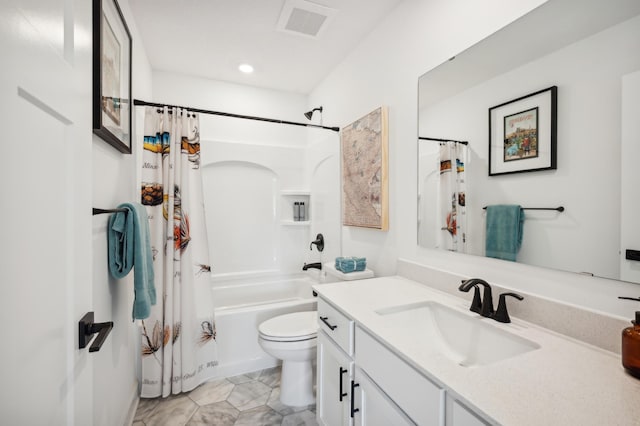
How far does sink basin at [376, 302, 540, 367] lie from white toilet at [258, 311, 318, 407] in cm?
78

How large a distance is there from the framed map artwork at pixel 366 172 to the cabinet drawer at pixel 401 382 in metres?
Result: 0.95

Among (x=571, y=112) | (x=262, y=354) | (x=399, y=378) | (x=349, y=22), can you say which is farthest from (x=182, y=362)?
(x=349, y=22)

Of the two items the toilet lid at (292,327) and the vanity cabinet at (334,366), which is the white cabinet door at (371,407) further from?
the toilet lid at (292,327)

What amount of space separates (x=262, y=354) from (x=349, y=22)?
2.56 metres

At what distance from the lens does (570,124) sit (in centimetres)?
97

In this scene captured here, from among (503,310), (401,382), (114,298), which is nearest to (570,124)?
(503,310)

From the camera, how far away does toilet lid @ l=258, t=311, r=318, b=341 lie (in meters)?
1.81

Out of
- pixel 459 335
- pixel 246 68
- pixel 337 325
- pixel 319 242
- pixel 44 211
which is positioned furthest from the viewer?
pixel 319 242

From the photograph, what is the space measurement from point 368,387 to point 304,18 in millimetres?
2163

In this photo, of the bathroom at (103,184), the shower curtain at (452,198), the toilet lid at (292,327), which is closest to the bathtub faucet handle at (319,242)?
the bathroom at (103,184)

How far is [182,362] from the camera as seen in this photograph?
200cm

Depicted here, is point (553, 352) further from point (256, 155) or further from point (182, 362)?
point (256, 155)

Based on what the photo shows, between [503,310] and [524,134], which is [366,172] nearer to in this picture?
[524,134]

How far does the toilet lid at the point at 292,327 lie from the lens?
181 cm
